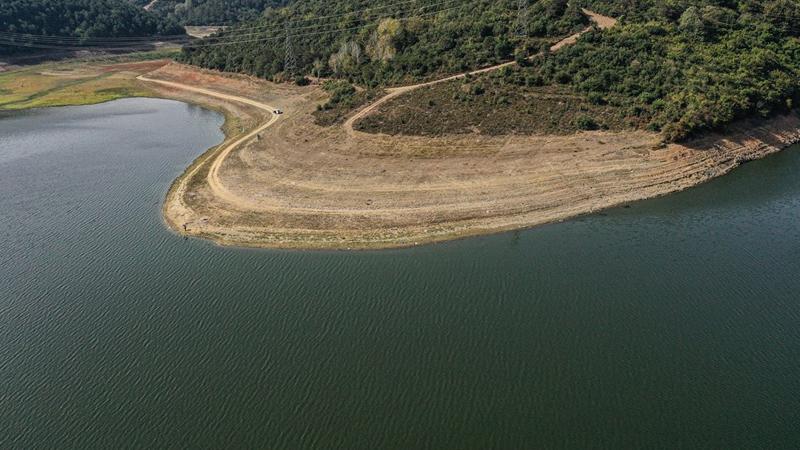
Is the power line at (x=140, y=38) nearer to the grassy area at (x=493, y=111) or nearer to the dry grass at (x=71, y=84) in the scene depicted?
the dry grass at (x=71, y=84)

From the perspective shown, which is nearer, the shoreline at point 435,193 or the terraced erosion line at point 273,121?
the shoreline at point 435,193

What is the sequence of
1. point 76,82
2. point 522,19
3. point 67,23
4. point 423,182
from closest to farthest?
1. point 423,182
2. point 522,19
3. point 76,82
4. point 67,23

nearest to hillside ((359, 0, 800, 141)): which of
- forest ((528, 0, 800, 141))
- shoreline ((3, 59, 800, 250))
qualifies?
forest ((528, 0, 800, 141))

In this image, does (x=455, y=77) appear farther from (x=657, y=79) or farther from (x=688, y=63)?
(x=688, y=63)

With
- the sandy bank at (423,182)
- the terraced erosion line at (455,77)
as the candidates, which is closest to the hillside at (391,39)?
the terraced erosion line at (455,77)

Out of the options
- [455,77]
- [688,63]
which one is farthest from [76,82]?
[688,63]
